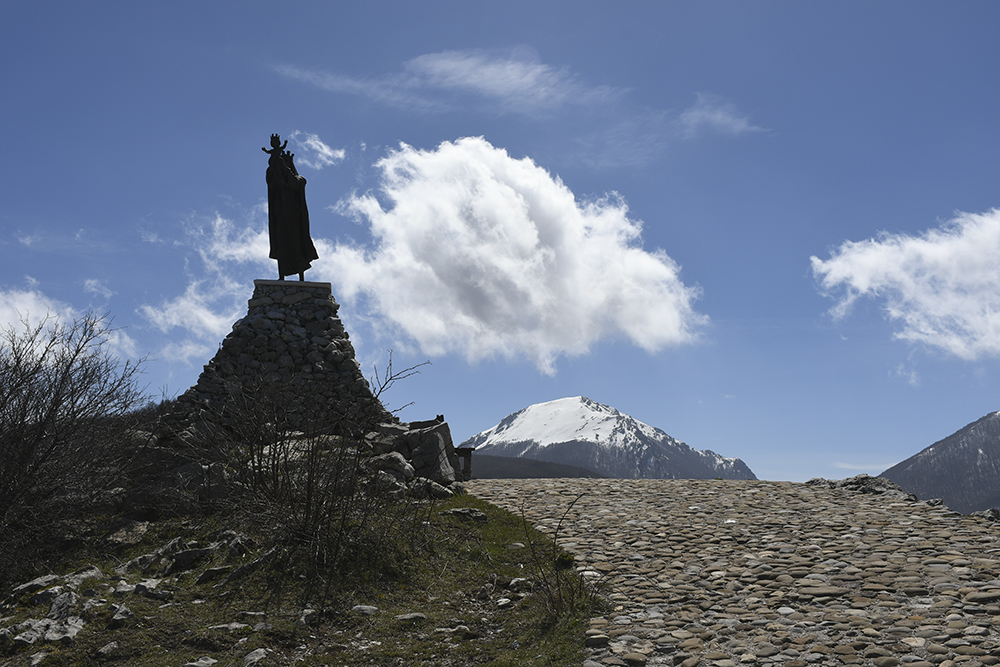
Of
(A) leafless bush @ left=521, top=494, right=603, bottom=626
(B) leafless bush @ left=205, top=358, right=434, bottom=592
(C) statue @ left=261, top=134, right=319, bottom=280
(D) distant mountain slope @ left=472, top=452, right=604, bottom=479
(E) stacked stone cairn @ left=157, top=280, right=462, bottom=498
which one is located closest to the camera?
(A) leafless bush @ left=521, top=494, right=603, bottom=626

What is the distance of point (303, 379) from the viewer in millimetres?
17984

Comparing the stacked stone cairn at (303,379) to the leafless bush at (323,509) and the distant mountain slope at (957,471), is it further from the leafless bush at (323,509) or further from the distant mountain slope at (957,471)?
the distant mountain slope at (957,471)

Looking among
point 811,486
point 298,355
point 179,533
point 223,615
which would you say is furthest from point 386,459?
point 811,486

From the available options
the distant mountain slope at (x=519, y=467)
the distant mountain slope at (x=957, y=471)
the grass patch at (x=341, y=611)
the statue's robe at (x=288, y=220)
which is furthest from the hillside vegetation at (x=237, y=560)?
the distant mountain slope at (x=957, y=471)

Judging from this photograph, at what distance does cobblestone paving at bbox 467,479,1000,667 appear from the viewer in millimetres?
6711

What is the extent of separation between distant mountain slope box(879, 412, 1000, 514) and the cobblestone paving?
187 meters

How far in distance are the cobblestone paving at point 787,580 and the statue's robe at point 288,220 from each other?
9821 mm

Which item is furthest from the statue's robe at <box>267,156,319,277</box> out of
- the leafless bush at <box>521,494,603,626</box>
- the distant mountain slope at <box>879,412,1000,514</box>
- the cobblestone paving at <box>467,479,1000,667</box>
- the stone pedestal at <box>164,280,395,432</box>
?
the distant mountain slope at <box>879,412,1000,514</box>

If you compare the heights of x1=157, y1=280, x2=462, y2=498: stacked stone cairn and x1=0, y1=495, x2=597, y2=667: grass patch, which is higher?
x1=157, y1=280, x2=462, y2=498: stacked stone cairn

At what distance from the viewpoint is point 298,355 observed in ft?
60.1

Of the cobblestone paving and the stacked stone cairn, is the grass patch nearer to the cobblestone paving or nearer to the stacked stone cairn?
the cobblestone paving

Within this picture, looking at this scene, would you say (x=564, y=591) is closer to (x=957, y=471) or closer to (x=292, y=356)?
A: (x=292, y=356)

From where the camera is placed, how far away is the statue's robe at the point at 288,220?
769 inches

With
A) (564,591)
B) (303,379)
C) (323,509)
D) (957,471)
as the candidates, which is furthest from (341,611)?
(957,471)
